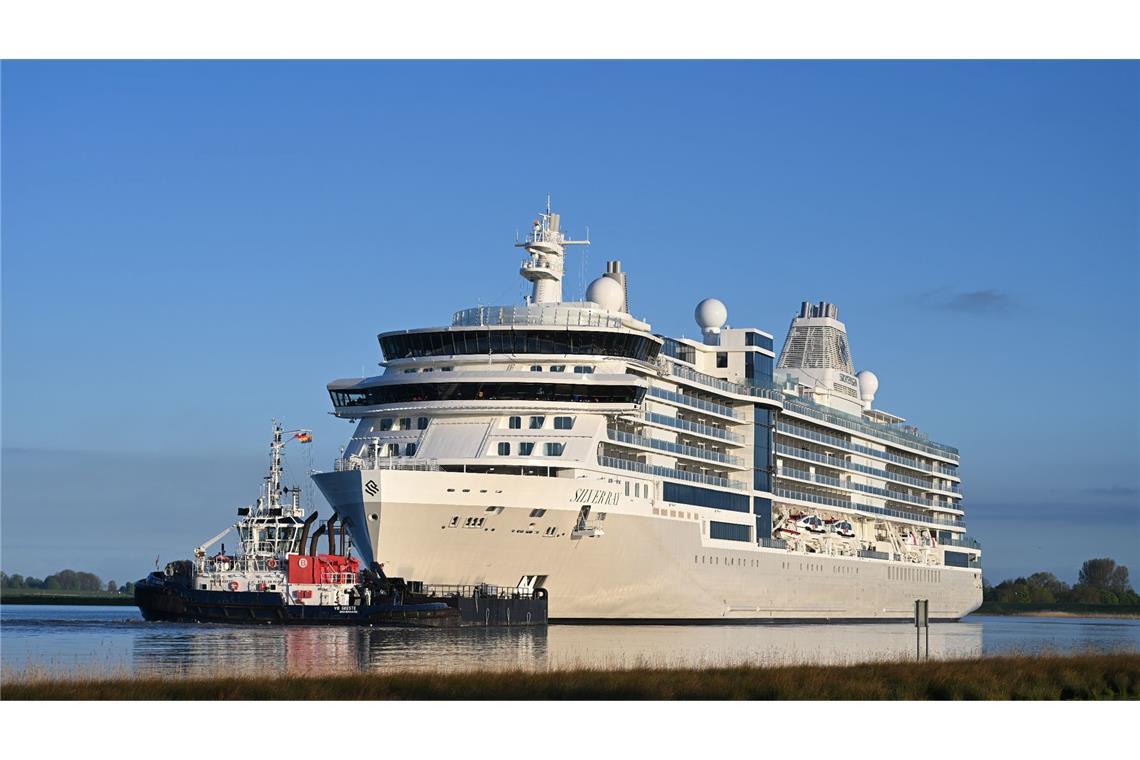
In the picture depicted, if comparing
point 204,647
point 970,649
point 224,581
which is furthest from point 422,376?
point 970,649

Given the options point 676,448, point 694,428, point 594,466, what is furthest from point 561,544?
point 694,428

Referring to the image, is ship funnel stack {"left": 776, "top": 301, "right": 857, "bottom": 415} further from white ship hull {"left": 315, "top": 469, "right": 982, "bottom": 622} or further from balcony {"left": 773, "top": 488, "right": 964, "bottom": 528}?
white ship hull {"left": 315, "top": 469, "right": 982, "bottom": 622}

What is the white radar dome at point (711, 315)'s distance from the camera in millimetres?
89562

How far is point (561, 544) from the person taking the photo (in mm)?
67188

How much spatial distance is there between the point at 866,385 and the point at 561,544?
170 ft

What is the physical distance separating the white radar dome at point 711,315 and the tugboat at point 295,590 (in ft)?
Answer: 80.2

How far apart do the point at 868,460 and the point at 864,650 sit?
47.4m

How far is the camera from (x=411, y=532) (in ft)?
210

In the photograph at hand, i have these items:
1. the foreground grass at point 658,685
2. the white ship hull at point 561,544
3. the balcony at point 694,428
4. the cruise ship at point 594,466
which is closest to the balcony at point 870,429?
the cruise ship at point 594,466

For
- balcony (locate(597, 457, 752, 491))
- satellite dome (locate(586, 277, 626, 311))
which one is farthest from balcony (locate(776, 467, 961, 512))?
satellite dome (locate(586, 277, 626, 311))

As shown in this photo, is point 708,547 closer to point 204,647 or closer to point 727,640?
point 727,640

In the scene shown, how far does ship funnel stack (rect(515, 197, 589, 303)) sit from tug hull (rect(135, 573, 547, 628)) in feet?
58.1

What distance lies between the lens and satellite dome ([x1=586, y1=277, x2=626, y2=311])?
80438 mm

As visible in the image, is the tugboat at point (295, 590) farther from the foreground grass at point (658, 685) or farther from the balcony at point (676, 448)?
the foreground grass at point (658, 685)
